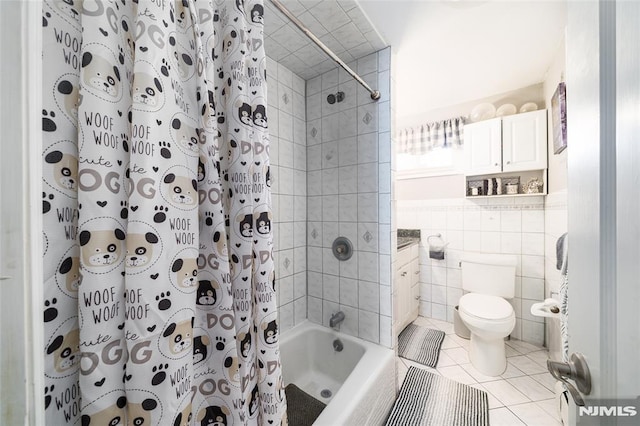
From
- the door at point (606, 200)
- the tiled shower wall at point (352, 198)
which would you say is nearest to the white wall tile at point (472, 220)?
the tiled shower wall at point (352, 198)

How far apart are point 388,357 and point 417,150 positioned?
217cm

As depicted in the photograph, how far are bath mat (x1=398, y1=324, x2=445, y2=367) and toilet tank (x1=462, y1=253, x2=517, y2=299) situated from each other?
1.82 ft

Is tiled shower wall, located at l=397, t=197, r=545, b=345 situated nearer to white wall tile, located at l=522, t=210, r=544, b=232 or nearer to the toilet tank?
white wall tile, located at l=522, t=210, r=544, b=232

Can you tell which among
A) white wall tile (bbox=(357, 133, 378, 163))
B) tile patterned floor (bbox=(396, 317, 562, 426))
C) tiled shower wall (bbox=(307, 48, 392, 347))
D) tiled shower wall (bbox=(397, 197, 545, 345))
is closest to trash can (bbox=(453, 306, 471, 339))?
tile patterned floor (bbox=(396, 317, 562, 426))

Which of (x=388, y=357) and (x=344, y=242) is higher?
(x=344, y=242)

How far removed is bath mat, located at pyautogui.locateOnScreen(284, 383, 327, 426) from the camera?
115 centimetres

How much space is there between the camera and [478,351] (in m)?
1.70

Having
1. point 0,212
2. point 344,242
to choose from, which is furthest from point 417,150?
point 0,212

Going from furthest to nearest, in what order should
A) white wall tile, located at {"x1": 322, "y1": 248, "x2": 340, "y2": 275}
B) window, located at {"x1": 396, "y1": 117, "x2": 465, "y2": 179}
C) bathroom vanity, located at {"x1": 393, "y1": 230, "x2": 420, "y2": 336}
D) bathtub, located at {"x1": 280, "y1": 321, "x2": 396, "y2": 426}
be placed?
window, located at {"x1": 396, "y1": 117, "x2": 465, "y2": 179} → bathroom vanity, located at {"x1": 393, "y1": 230, "x2": 420, "y2": 336} → white wall tile, located at {"x1": 322, "y1": 248, "x2": 340, "y2": 275} → bathtub, located at {"x1": 280, "y1": 321, "x2": 396, "y2": 426}

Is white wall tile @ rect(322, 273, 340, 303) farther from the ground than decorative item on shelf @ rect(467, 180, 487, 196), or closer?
closer

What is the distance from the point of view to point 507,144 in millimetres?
1999

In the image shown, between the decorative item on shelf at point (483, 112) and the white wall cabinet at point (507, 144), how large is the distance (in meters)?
0.13

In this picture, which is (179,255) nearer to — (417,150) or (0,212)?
(0,212)

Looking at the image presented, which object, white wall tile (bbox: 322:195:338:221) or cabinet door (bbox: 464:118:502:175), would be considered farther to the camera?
cabinet door (bbox: 464:118:502:175)
